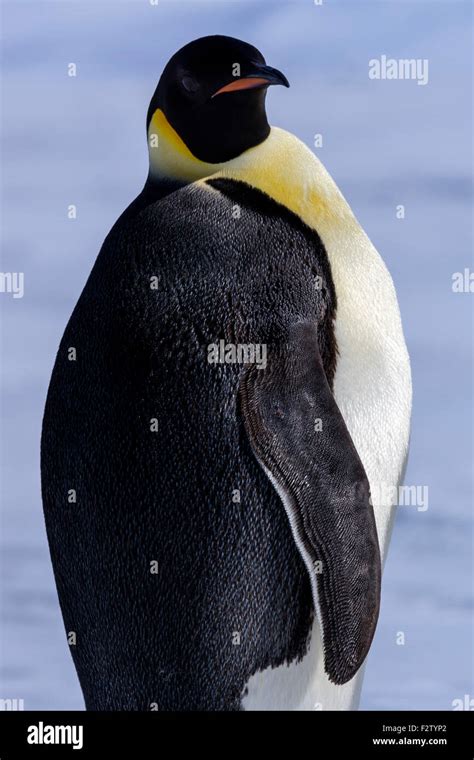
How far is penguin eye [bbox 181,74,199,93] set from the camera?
3.76 meters

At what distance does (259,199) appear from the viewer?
3803mm

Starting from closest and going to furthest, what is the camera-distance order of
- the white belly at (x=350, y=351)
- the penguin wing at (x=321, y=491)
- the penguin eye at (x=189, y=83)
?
the penguin wing at (x=321, y=491) < the white belly at (x=350, y=351) < the penguin eye at (x=189, y=83)

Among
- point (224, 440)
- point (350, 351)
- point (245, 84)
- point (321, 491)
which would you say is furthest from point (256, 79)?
point (321, 491)

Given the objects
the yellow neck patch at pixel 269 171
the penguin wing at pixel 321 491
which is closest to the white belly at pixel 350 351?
the yellow neck patch at pixel 269 171

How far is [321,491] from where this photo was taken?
352cm

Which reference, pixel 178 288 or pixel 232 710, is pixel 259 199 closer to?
pixel 178 288

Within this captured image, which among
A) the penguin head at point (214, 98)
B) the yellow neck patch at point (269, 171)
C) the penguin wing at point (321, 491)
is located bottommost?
the penguin wing at point (321, 491)

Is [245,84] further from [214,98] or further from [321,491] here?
[321,491]

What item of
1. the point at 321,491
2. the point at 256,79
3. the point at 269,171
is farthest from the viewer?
the point at 269,171

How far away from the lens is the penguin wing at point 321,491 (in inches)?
138

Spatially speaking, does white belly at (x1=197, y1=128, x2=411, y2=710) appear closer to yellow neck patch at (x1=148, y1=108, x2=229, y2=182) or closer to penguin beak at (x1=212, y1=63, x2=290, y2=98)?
yellow neck patch at (x1=148, y1=108, x2=229, y2=182)

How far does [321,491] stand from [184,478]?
12.7 inches

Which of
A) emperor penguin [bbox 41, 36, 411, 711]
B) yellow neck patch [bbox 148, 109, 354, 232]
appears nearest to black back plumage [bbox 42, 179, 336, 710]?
emperor penguin [bbox 41, 36, 411, 711]

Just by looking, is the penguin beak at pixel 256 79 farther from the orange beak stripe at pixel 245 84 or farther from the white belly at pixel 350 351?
the white belly at pixel 350 351
